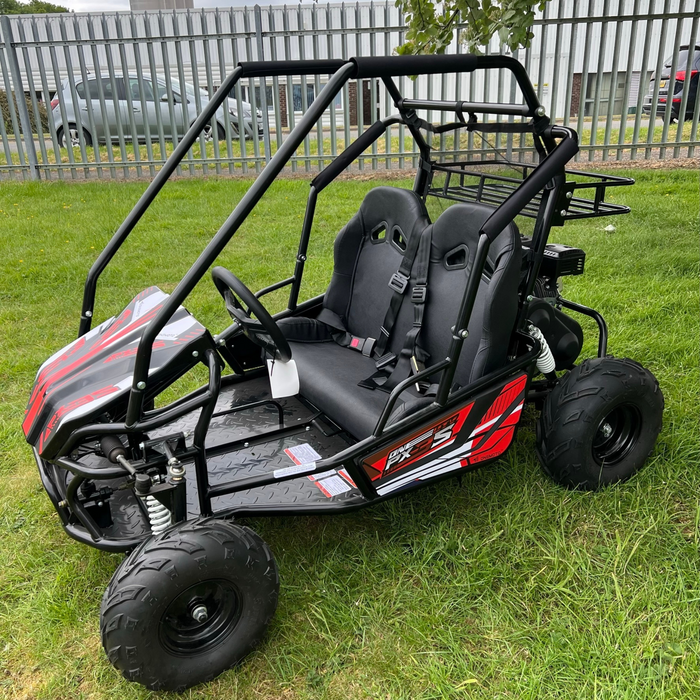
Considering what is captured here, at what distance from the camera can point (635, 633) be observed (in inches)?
82.4

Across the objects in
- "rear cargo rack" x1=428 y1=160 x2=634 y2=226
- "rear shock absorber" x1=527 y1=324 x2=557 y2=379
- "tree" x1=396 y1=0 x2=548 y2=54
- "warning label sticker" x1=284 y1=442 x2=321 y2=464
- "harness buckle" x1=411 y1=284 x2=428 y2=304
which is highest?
"tree" x1=396 y1=0 x2=548 y2=54

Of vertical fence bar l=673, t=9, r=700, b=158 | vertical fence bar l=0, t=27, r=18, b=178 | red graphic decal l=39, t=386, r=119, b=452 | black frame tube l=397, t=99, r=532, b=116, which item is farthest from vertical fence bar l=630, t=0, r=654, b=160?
vertical fence bar l=0, t=27, r=18, b=178

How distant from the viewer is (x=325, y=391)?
2.68 m

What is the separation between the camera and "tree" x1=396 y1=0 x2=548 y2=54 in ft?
10.8

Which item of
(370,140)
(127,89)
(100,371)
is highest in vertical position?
(370,140)

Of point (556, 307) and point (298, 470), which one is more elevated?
point (556, 307)

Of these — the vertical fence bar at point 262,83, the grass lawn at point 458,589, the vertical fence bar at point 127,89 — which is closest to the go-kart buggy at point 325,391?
the grass lawn at point 458,589

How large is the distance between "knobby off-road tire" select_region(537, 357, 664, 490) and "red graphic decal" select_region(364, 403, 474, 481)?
1.64 feet

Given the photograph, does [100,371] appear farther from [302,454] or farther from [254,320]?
[302,454]

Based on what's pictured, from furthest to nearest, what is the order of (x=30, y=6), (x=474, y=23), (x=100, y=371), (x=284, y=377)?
(x=30, y=6), (x=474, y=23), (x=100, y=371), (x=284, y=377)

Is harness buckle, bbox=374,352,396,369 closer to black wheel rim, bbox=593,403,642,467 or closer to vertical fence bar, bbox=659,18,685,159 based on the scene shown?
black wheel rim, bbox=593,403,642,467

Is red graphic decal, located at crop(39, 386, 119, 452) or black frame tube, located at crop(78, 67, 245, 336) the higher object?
black frame tube, located at crop(78, 67, 245, 336)

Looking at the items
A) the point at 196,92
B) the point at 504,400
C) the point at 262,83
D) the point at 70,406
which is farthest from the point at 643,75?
the point at 70,406

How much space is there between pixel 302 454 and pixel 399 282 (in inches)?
33.1
